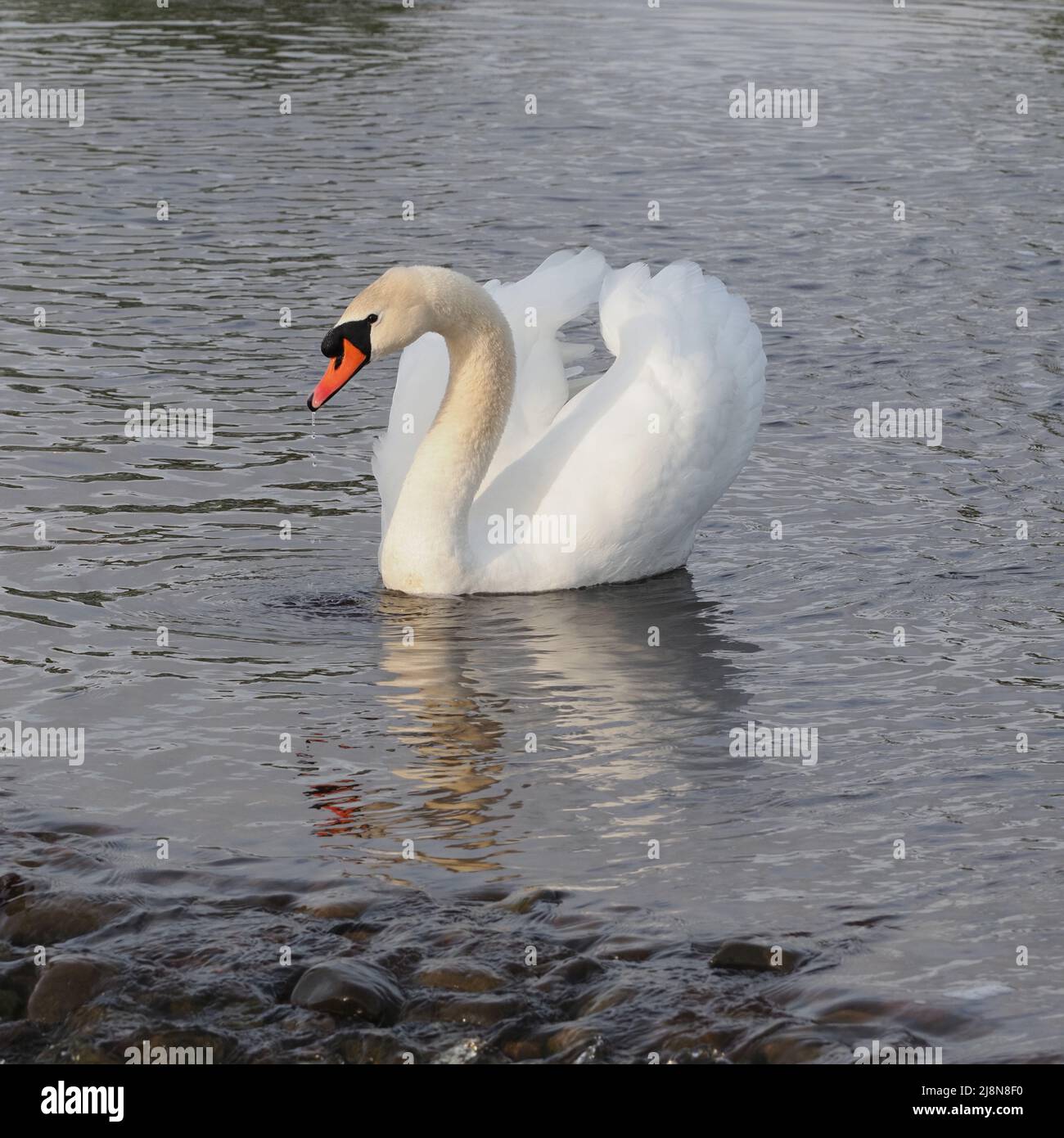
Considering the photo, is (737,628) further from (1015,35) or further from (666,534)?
(1015,35)

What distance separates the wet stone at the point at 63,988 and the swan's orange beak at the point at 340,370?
3.65 metres

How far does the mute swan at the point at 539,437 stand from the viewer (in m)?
9.02

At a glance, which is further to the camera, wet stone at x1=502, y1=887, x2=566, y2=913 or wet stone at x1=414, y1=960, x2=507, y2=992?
wet stone at x1=502, y1=887, x2=566, y2=913

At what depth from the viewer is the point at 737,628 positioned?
8727 mm

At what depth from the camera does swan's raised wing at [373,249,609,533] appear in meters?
9.68

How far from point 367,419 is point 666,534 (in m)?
3.17

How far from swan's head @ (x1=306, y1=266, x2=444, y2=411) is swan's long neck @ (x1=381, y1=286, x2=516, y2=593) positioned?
0.22 meters

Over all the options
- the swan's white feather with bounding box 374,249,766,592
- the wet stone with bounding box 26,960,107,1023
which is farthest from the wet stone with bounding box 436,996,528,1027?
the swan's white feather with bounding box 374,249,766,592

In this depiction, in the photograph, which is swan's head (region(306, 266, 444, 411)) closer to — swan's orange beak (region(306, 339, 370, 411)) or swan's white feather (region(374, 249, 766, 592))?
swan's orange beak (region(306, 339, 370, 411))

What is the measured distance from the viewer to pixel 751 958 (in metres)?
5.55

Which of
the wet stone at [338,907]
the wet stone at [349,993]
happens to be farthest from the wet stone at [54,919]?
the wet stone at [349,993]

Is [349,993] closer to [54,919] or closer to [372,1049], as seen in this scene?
[372,1049]

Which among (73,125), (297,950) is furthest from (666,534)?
(73,125)

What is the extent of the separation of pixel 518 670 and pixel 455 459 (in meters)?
1.36
